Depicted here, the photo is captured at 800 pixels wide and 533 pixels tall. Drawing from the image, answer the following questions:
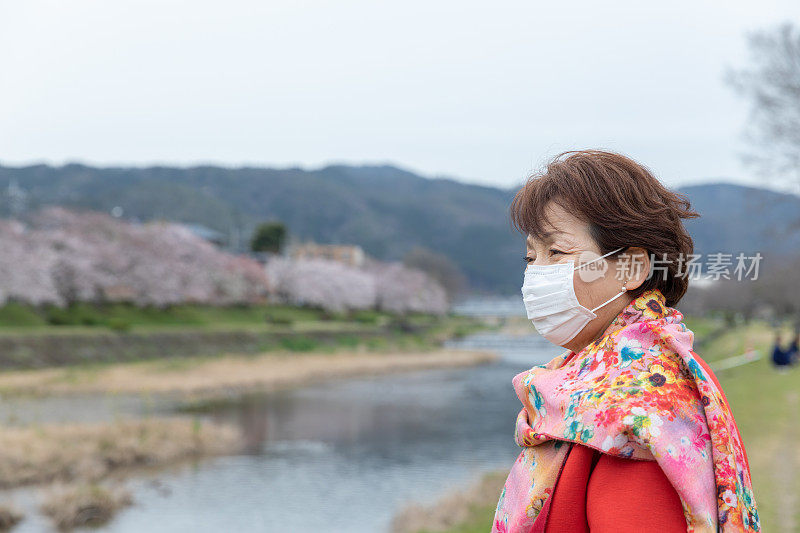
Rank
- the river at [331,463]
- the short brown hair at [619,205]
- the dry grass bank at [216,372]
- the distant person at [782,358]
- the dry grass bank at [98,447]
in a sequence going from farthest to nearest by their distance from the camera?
the dry grass bank at [216,372] → the distant person at [782,358] → the dry grass bank at [98,447] → the river at [331,463] → the short brown hair at [619,205]

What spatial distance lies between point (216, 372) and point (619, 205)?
70.2ft

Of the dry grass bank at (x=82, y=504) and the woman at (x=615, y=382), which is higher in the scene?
the woman at (x=615, y=382)

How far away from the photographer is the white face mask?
1235 millimetres

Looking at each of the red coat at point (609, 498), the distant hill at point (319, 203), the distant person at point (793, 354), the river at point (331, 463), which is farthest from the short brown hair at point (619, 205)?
the distant hill at point (319, 203)

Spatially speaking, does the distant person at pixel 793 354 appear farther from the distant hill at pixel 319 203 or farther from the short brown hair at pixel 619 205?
the distant hill at pixel 319 203

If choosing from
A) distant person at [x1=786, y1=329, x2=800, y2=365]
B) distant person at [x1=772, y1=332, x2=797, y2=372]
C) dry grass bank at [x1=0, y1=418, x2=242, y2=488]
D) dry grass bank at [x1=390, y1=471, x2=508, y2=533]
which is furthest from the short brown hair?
distant person at [x1=786, y1=329, x2=800, y2=365]

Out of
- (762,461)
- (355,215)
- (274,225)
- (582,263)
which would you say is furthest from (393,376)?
(355,215)

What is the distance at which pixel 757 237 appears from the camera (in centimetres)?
1080

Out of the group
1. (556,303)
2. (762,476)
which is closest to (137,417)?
(762,476)

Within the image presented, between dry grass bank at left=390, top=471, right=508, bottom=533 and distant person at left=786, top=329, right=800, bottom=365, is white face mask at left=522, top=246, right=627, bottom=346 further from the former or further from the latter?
distant person at left=786, top=329, right=800, bottom=365

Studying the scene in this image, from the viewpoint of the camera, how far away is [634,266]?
1201 millimetres

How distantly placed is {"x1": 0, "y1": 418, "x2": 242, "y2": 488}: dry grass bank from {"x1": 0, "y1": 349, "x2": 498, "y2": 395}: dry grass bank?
542cm

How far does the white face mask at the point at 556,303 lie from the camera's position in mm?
1235

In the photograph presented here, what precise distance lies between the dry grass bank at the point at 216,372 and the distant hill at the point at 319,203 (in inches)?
1483
